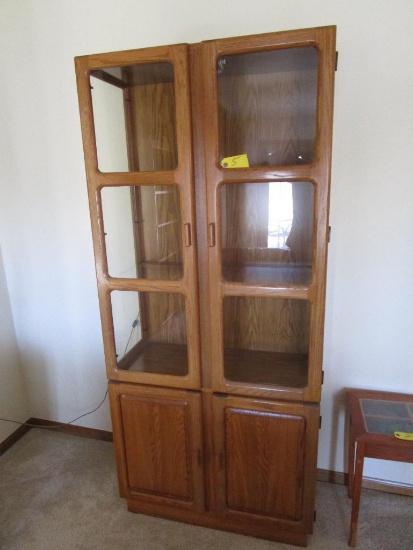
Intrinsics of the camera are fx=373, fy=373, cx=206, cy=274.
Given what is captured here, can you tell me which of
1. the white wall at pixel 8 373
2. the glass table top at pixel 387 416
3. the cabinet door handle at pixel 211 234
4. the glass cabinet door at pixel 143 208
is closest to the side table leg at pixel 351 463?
the glass table top at pixel 387 416

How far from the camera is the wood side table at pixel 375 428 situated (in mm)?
1491

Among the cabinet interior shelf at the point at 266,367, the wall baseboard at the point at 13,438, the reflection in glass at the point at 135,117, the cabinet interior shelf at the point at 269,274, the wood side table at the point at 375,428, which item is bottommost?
the wall baseboard at the point at 13,438

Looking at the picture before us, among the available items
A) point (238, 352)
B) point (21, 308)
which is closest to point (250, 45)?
point (238, 352)

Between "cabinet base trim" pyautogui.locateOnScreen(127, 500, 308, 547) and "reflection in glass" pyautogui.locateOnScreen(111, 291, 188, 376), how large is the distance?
2.32 feet

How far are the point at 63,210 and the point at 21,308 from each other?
0.71m

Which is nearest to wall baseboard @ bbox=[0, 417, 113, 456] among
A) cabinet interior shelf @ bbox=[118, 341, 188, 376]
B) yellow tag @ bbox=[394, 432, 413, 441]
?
cabinet interior shelf @ bbox=[118, 341, 188, 376]

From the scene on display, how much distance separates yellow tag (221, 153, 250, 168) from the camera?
134cm

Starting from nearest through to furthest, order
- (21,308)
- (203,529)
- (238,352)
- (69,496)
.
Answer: (238,352) → (203,529) → (69,496) → (21,308)

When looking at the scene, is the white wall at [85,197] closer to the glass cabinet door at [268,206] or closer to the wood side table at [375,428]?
the wood side table at [375,428]

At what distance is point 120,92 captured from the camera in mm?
1548

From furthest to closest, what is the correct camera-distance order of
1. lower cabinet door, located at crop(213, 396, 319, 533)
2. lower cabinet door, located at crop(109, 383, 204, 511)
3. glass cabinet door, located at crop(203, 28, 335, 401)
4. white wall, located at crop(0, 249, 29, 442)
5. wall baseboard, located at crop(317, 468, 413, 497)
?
white wall, located at crop(0, 249, 29, 442) → wall baseboard, located at crop(317, 468, 413, 497) → lower cabinet door, located at crop(109, 383, 204, 511) → lower cabinet door, located at crop(213, 396, 319, 533) → glass cabinet door, located at crop(203, 28, 335, 401)

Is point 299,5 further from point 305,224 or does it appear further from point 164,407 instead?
point 164,407

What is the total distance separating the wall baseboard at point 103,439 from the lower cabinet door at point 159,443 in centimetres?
70

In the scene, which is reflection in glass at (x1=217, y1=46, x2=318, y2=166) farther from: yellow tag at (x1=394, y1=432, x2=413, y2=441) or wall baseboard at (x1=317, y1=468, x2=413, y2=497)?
wall baseboard at (x1=317, y1=468, x2=413, y2=497)
